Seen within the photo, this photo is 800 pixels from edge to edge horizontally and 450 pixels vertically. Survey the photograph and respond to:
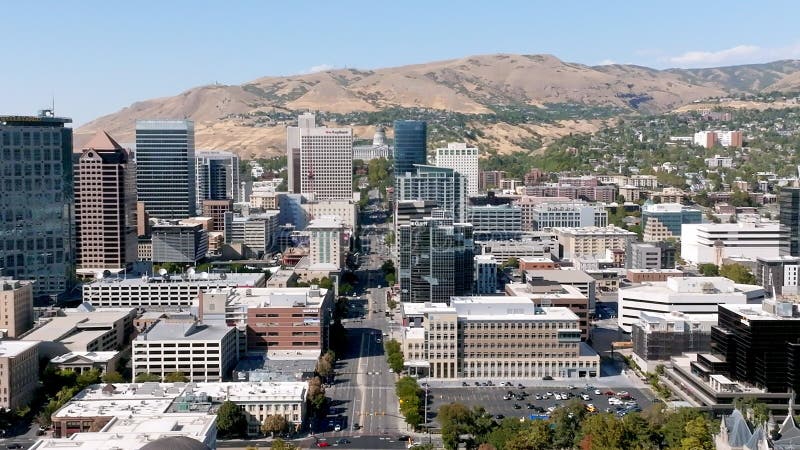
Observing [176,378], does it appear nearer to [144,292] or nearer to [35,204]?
[144,292]

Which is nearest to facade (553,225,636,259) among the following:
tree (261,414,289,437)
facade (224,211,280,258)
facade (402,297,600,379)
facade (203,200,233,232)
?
facade (224,211,280,258)

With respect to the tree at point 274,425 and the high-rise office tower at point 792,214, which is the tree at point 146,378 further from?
the high-rise office tower at point 792,214

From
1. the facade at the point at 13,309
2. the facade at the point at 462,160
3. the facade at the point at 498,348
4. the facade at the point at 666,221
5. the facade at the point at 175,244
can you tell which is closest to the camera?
the facade at the point at 498,348

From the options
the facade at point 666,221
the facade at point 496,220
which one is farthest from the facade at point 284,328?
the facade at point 666,221

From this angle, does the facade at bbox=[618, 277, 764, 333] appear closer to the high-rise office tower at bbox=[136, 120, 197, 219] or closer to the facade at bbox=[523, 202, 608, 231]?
the facade at bbox=[523, 202, 608, 231]

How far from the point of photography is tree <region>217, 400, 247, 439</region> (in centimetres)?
4597

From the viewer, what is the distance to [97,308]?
240 feet

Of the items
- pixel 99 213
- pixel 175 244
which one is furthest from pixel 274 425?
pixel 175 244

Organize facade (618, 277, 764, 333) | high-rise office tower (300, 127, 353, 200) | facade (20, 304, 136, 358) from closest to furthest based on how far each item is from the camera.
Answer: facade (20, 304, 136, 358), facade (618, 277, 764, 333), high-rise office tower (300, 127, 353, 200)

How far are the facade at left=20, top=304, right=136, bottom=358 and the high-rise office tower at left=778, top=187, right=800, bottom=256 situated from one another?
5508cm

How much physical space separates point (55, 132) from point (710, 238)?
5855 centimetres

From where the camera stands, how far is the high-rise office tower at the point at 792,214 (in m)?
86.8

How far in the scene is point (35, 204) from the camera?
77.4 metres

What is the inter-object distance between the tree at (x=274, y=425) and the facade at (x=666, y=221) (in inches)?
2659
